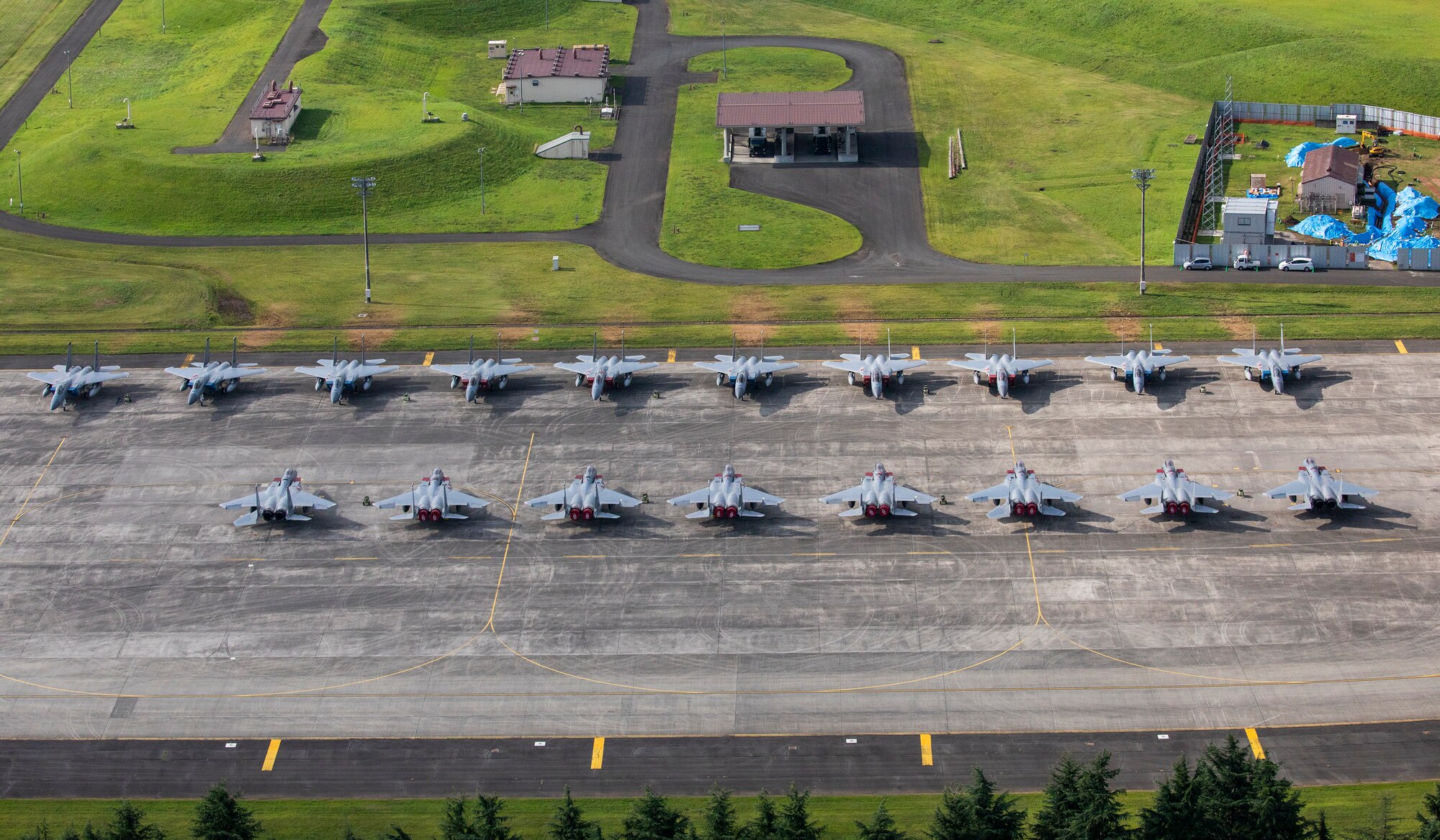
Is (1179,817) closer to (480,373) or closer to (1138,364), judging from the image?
(1138,364)

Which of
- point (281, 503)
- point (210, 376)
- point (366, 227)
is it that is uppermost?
point (366, 227)

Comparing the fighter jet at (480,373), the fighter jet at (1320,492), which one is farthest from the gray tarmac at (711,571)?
the fighter jet at (480,373)

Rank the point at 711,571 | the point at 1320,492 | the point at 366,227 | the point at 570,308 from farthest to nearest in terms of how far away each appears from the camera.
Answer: the point at 366,227, the point at 570,308, the point at 1320,492, the point at 711,571

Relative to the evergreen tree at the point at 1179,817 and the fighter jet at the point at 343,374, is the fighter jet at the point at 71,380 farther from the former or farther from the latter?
the evergreen tree at the point at 1179,817

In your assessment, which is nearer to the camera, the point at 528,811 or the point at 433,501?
the point at 528,811

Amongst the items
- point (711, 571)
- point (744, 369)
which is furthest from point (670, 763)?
point (744, 369)

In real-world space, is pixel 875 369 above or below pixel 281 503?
above
